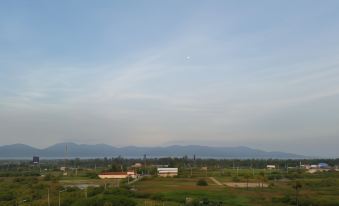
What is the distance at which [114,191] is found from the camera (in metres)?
34.0

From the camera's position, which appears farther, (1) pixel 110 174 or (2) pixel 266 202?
(1) pixel 110 174

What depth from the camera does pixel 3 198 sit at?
105 feet

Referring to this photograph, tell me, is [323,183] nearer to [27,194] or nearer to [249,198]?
[249,198]

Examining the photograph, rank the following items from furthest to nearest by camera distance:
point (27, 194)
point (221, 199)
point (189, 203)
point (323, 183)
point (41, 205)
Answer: point (323, 183)
point (27, 194)
point (221, 199)
point (189, 203)
point (41, 205)

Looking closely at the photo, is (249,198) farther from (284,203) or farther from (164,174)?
(164,174)

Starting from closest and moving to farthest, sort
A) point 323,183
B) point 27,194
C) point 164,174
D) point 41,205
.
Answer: point 41,205
point 27,194
point 323,183
point 164,174

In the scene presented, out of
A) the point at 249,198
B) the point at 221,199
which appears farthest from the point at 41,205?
the point at 249,198

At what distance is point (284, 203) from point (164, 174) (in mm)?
32494

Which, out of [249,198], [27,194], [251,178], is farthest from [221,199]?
[251,178]

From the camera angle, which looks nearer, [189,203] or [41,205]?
[41,205]

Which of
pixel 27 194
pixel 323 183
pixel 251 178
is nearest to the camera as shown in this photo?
pixel 27 194

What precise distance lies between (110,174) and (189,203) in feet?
97.7

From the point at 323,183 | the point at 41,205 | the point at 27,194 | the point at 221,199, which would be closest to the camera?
the point at 41,205

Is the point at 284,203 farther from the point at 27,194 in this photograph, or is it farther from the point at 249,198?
the point at 27,194
